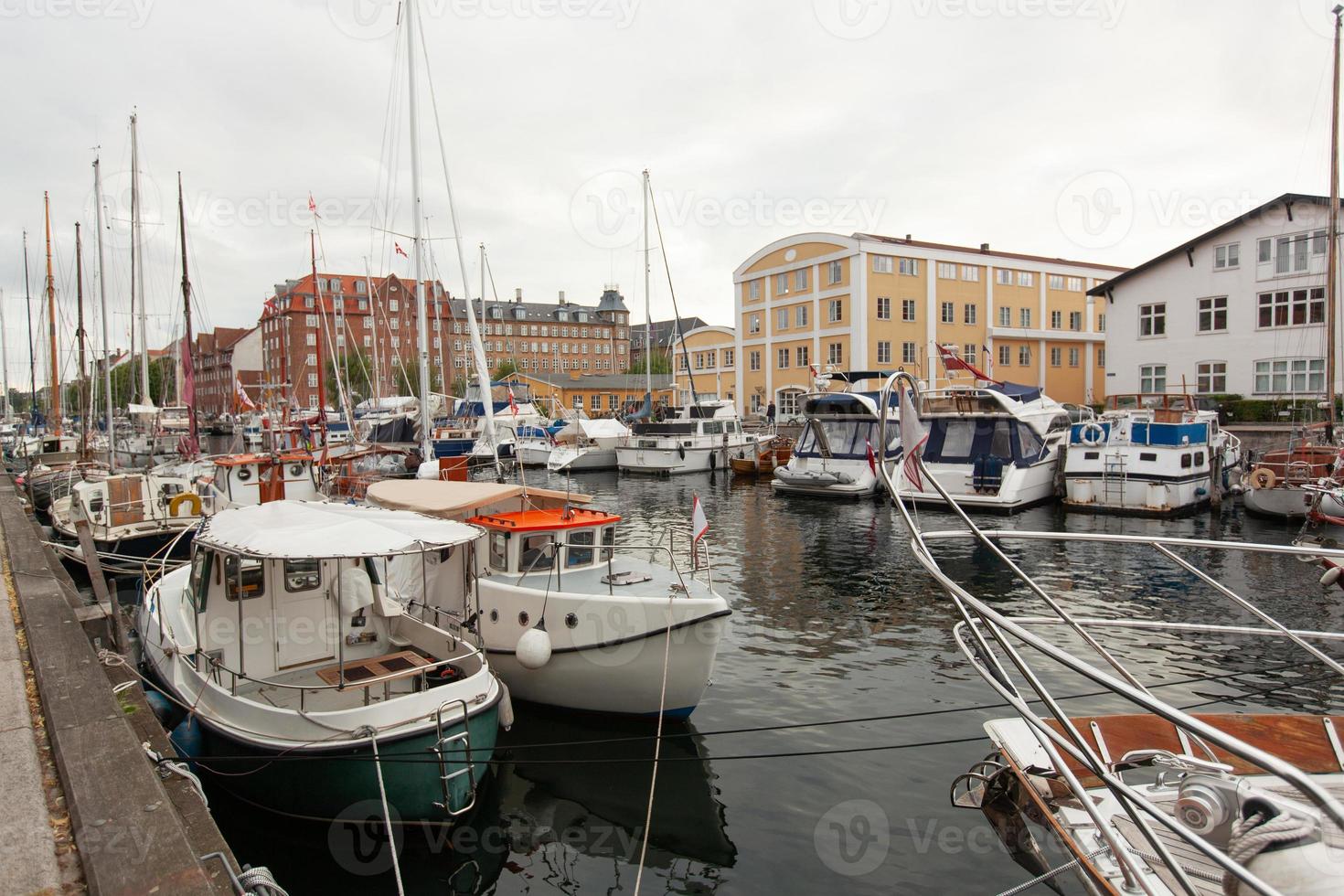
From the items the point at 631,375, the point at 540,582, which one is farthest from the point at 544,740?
the point at 631,375

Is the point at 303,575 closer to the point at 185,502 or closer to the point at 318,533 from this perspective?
the point at 318,533

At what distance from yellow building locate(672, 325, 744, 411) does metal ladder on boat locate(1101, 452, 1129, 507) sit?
3751cm

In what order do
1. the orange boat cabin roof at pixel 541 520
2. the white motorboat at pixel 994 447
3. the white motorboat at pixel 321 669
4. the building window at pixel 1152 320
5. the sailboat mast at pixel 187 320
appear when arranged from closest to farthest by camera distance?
the white motorboat at pixel 321 669 → the orange boat cabin roof at pixel 541 520 → the sailboat mast at pixel 187 320 → the white motorboat at pixel 994 447 → the building window at pixel 1152 320

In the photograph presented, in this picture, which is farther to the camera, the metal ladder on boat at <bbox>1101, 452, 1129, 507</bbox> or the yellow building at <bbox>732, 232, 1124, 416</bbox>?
the yellow building at <bbox>732, 232, 1124, 416</bbox>

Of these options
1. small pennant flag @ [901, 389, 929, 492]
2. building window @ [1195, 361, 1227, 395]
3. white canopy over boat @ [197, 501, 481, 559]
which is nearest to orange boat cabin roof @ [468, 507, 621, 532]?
white canopy over boat @ [197, 501, 481, 559]

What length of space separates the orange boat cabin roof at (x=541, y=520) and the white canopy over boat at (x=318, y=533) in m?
1.23

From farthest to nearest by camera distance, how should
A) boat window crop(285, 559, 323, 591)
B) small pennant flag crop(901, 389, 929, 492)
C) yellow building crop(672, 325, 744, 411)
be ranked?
yellow building crop(672, 325, 744, 411)
boat window crop(285, 559, 323, 591)
small pennant flag crop(901, 389, 929, 492)

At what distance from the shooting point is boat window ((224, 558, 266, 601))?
9.20 m

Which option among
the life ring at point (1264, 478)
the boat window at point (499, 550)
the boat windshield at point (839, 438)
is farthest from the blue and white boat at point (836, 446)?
the boat window at point (499, 550)

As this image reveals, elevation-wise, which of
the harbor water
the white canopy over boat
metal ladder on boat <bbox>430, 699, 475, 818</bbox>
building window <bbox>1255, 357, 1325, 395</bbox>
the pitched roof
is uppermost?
the pitched roof

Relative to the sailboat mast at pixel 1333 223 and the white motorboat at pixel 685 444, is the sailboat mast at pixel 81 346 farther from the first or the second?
the sailboat mast at pixel 1333 223

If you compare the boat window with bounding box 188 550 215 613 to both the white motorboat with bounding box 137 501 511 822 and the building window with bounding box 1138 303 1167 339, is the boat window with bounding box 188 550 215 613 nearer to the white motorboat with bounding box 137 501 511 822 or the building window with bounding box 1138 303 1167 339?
the white motorboat with bounding box 137 501 511 822

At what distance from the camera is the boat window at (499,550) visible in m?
11.0

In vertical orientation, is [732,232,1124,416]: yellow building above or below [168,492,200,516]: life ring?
above
